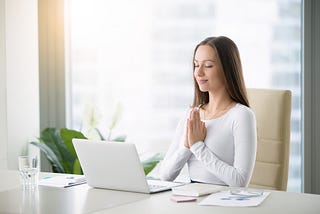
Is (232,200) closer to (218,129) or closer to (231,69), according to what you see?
(218,129)

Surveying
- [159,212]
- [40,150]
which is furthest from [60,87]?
[159,212]

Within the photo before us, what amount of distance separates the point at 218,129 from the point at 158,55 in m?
1.92

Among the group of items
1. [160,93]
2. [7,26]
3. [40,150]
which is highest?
[7,26]

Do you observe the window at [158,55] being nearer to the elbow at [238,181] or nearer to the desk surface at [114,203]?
the elbow at [238,181]

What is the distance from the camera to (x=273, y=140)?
3.22m

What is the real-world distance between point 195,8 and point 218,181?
207 centimetres

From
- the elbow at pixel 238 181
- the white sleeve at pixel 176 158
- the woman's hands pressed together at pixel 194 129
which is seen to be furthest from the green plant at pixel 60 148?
the elbow at pixel 238 181

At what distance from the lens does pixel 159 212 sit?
86.0 inches

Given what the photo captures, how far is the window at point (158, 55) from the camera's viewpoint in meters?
4.62

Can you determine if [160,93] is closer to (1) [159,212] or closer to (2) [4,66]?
(2) [4,66]

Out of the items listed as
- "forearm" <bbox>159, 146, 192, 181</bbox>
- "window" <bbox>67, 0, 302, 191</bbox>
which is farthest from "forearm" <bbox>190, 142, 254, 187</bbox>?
"window" <bbox>67, 0, 302, 191</bbox>

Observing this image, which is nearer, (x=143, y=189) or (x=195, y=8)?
(x=143, y=189)

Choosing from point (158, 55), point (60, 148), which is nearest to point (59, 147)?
point (60, 148)

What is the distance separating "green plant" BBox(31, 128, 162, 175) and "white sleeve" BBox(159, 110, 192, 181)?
1.47 m
